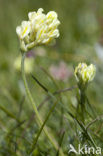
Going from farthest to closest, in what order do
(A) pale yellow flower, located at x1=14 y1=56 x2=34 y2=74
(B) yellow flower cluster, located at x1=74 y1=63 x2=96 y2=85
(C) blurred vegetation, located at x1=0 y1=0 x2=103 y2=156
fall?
(A) pale yellow flower, located at x1=14 y1=56 x2=34 y2=74 → (C) blurred vegetation, located at x1=0 y1=0 x2=103 y2=156 → (B) yellow flower cluster, located at x1=74 y1=63 x2=96 y2=85

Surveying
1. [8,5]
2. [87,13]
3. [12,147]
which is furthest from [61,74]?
[8,5]

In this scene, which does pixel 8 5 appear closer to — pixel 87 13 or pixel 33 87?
pixel 87 13

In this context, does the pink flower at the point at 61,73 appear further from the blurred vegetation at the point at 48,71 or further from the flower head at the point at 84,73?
the flower head at the point at 84,73

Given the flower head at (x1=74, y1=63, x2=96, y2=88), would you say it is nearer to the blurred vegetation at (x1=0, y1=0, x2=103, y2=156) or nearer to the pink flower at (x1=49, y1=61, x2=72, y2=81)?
the blurred vegetation at (x1=0, y1=0, x2=103, y2=156)

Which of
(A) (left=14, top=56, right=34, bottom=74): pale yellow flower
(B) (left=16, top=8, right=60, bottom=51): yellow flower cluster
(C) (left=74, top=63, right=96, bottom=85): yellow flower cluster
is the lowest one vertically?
(C) (left=74, top=63, right=96, bottom=85): yellow flower cluster

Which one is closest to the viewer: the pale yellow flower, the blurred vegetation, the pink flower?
the blurred vegetation

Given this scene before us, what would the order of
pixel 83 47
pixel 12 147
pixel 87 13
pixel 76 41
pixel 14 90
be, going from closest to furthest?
pixel 12 147, pixel 14 90, pixel 83 47, pixel 76 41, pixel 87 13

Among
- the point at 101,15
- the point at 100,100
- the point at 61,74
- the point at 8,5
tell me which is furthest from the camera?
the point at 8,5

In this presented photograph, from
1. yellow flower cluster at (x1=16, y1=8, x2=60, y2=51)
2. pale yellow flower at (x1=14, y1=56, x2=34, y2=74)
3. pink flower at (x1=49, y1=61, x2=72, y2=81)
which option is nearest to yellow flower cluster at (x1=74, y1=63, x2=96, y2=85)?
yellow flower cluster at (x1=16, y1=8, x2=60, y2=51)

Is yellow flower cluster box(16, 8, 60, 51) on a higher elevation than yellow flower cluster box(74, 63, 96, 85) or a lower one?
higher
